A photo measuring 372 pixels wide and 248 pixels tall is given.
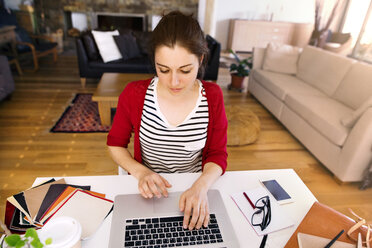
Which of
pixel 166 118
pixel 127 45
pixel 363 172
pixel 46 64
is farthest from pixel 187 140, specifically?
pixel 46 64

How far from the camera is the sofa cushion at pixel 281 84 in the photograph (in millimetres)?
2738

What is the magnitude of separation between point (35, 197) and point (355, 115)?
212 cm

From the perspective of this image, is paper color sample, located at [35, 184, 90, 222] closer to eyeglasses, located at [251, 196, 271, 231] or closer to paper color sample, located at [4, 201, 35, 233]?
paper color sample, located at [4, 201, 35, 233]

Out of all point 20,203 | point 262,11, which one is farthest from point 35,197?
point 262,11

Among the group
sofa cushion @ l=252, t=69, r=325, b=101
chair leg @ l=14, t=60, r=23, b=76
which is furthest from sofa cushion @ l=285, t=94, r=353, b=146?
chair leg @ l=14, t=60, r=23, b=76

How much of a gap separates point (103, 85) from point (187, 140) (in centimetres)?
207

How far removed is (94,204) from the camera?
720mm

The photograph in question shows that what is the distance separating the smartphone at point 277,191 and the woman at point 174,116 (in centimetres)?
17

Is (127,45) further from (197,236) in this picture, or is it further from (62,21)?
(197,236)

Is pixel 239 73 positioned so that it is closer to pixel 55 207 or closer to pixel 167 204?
pixel 167 204

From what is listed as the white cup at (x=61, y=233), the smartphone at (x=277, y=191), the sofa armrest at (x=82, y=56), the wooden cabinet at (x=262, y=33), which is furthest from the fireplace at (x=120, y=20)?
the white cup at (x=61, y=233)

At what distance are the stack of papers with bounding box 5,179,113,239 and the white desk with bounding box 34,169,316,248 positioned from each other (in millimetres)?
30

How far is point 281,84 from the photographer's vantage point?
113 inches

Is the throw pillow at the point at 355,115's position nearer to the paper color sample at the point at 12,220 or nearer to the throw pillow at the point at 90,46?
the paper color sample at the point at 12,220
